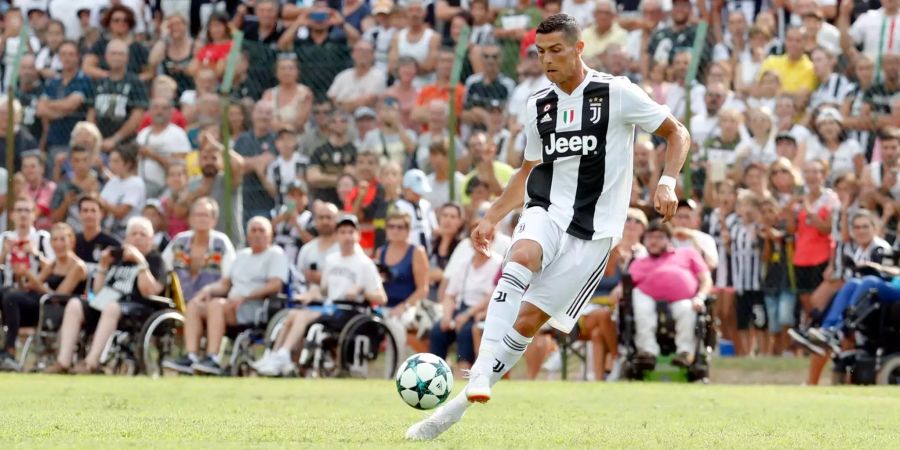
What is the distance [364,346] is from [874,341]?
4.75 meters

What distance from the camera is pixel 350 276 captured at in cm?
1603

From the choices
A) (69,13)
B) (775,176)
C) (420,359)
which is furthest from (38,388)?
(69,13)

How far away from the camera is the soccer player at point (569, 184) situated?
788 centimetres

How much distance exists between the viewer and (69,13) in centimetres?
2217

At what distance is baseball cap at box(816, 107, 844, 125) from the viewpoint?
16766 millimetres

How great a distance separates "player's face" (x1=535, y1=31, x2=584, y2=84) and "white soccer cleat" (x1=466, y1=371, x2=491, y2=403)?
1.56 meters

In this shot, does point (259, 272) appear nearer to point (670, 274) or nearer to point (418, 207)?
point (418, 207)

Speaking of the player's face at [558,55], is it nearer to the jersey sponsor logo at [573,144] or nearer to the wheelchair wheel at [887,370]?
the jersey sponsor logo at [573,144]

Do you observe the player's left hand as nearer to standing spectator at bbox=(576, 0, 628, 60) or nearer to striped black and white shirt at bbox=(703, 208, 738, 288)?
striped black and white shirt at bbox=(703, 208, 738, 288)

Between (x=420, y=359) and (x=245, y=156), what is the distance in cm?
1057

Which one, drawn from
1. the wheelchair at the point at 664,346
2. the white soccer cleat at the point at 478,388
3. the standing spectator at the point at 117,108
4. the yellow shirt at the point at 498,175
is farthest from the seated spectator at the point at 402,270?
the white soccer cleat at the point at 478,388

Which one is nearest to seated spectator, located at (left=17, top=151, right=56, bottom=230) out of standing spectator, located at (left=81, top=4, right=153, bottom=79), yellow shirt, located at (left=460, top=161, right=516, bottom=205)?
standing spectator, located at (left=81, top=4, right=153, bottom=79)

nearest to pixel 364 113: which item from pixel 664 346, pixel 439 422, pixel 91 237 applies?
pixel 91 237

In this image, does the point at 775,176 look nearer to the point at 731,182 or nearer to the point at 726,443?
the point at 731,182
